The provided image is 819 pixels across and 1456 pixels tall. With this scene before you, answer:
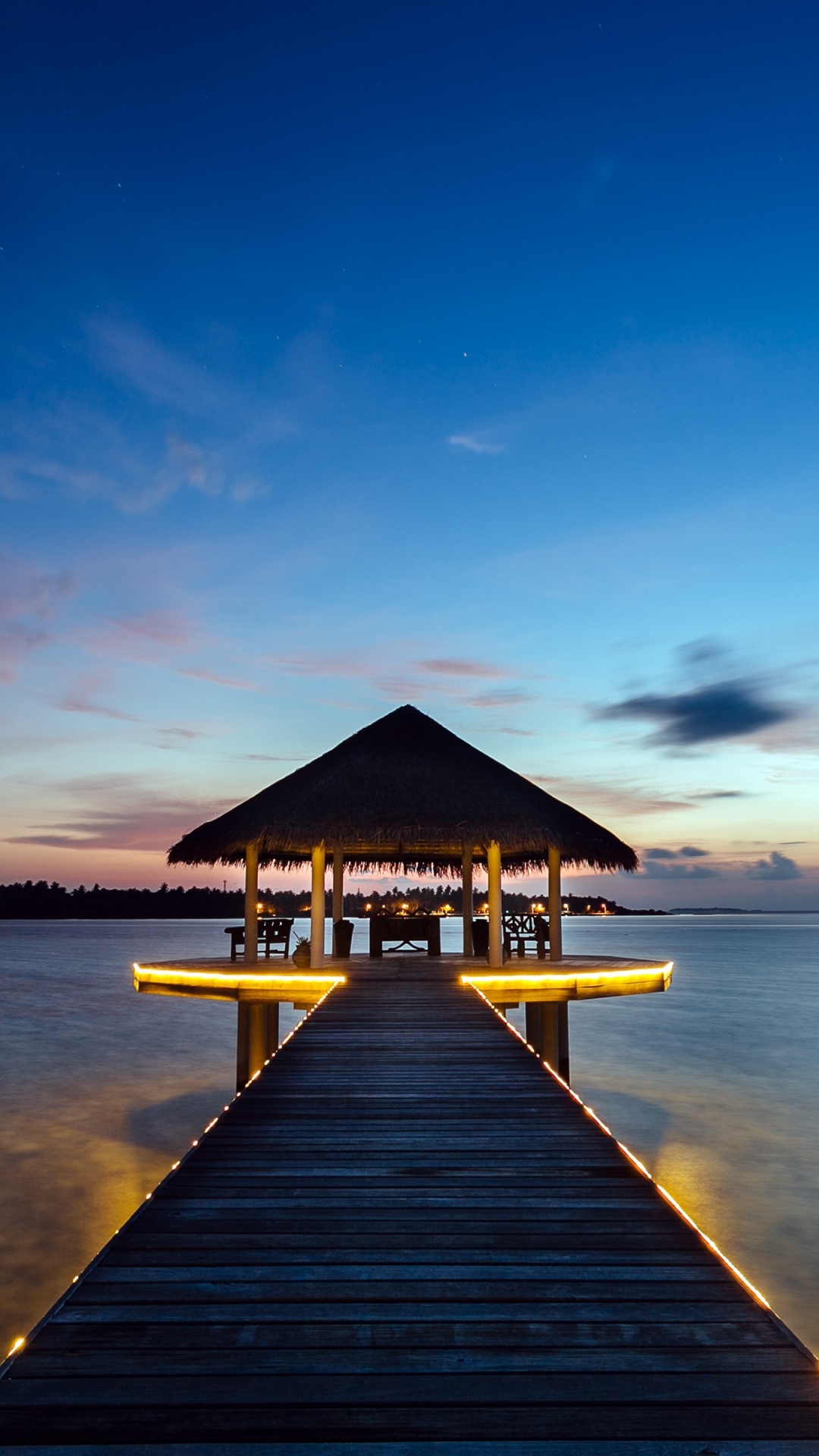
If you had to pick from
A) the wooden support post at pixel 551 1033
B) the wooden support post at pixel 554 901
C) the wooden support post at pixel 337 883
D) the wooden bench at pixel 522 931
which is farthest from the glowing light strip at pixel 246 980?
the wooden bench at pixel 522 931

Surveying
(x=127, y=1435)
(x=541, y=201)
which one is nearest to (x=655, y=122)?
(x=541, y=201)

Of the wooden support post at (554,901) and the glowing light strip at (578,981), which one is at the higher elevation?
the wooden support post at (554,901)

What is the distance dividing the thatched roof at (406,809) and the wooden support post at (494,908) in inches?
10.2

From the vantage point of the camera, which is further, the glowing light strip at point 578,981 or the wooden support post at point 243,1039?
the wooden support post at point 243,1039

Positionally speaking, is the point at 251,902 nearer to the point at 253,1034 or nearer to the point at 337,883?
the point at 253,1034

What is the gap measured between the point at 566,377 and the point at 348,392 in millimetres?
3677

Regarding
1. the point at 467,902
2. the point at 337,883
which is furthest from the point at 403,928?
the point at 337,883

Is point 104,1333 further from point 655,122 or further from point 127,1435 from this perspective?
point 655,122

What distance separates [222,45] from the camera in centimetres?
941

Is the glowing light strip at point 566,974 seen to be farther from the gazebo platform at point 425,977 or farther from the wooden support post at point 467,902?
the wooden support post at point 467,902

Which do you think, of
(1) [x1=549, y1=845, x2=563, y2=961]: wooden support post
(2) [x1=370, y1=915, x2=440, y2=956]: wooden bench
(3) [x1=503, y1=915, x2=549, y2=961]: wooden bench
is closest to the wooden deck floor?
(1) [x1=549, y1=845, x2=563, y2=961]: wooden support post

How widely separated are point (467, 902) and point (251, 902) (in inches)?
167

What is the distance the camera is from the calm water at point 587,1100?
9.25 m

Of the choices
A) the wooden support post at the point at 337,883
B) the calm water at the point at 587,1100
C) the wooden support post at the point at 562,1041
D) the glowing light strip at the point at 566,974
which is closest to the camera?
the calm water at the point at 587,1100
